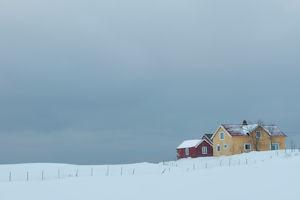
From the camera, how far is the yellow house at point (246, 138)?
285 ft

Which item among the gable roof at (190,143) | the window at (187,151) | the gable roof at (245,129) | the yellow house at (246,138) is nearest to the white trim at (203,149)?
the gable roof at (190,143)

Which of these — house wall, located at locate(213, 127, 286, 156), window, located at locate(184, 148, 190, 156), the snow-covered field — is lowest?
the snow-covered field

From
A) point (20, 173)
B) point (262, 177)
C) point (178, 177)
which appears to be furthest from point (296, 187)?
point (20, 173)

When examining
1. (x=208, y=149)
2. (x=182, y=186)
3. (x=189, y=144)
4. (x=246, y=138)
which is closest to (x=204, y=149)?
(x=208, y=149)

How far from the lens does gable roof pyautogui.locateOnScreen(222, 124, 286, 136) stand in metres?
87.4

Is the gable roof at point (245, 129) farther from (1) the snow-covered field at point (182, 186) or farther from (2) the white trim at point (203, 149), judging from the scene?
(1) the snow-covered field at point (182, 186)

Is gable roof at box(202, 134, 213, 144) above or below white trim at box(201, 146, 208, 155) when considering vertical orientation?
above

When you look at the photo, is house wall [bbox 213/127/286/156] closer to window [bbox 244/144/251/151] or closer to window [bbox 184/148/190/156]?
window [bbox 244/144/251/151]

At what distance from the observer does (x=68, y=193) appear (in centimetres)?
3747

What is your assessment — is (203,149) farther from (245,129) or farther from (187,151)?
(245,129)

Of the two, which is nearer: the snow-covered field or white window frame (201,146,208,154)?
the snow-covered field

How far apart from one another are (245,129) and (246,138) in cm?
161

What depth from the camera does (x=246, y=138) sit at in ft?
288

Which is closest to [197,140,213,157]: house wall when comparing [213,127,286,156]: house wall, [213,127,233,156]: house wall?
[213,127,233,156]: house wall
